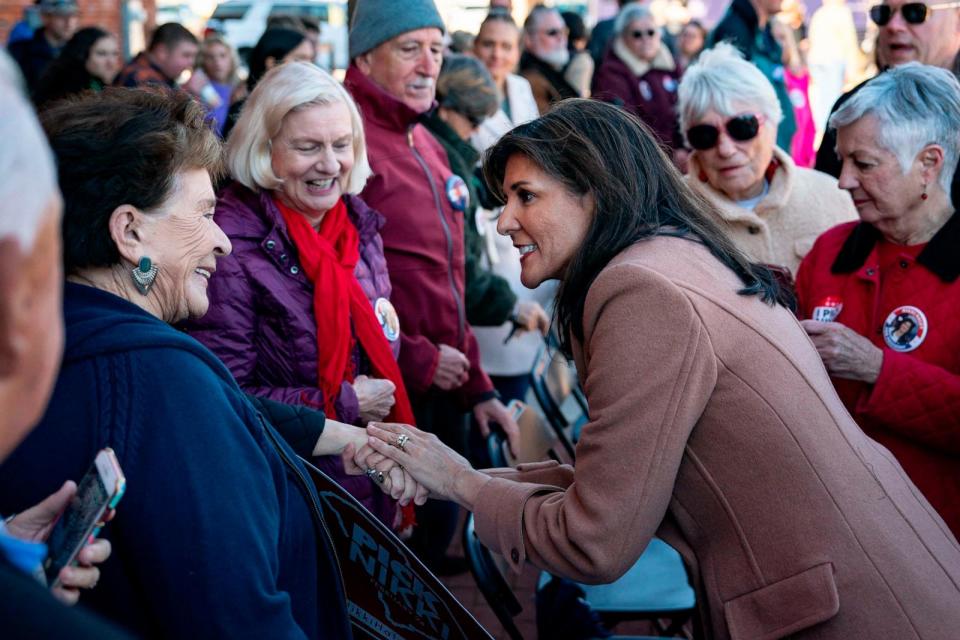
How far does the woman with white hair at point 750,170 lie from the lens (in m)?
3.84

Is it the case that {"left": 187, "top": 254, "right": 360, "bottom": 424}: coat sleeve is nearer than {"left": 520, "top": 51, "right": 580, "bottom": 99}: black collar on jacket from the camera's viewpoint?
Yes

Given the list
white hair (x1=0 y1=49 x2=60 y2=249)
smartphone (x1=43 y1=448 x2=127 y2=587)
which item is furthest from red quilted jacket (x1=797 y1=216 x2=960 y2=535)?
white hair (x1=0 y1=49 x2=60 y2=249)

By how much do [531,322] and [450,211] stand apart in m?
0.87

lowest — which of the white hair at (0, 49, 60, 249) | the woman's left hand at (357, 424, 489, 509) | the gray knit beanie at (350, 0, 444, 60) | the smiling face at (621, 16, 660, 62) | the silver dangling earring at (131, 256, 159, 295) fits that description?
the woman's left hand at (357, 424, 489, 509)

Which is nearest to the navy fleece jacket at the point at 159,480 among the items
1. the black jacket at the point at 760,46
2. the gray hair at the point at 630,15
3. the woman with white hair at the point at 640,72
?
the black jacket at the point at 760,46

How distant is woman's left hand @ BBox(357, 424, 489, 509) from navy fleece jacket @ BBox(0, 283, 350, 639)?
703 mm

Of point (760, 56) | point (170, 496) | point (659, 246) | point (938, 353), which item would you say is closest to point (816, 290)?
point (938, 353)

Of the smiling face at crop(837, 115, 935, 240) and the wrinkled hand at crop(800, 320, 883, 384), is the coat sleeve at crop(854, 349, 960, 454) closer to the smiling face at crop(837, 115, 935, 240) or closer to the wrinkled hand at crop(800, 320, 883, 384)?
the wrinkled hand at crop(800, 320, 883, 384)

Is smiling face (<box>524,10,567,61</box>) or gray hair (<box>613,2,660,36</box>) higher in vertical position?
gray hair (<box>613,2,660,36</box>)

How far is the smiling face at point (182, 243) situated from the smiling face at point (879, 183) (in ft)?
6.11

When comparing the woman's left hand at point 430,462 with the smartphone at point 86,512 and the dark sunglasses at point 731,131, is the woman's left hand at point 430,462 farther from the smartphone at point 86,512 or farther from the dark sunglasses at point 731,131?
the dark sunglasses at point 731,131

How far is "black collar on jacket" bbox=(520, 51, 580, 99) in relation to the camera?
23.5 feet

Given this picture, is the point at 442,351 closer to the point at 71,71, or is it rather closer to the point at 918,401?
the point at 918,401

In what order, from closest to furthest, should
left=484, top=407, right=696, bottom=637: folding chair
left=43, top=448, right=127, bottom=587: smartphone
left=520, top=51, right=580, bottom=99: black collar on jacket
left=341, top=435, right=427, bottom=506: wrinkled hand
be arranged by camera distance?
left=43, top=448, right=127, bottom=587: smartphone → left=341, top=435, right=427, bottom=506: wrinkled hand → left=484, top=407, right=696, bottom=637: folding chair → left=520, top=51, right=580, bottom=99: black collar on jacket
